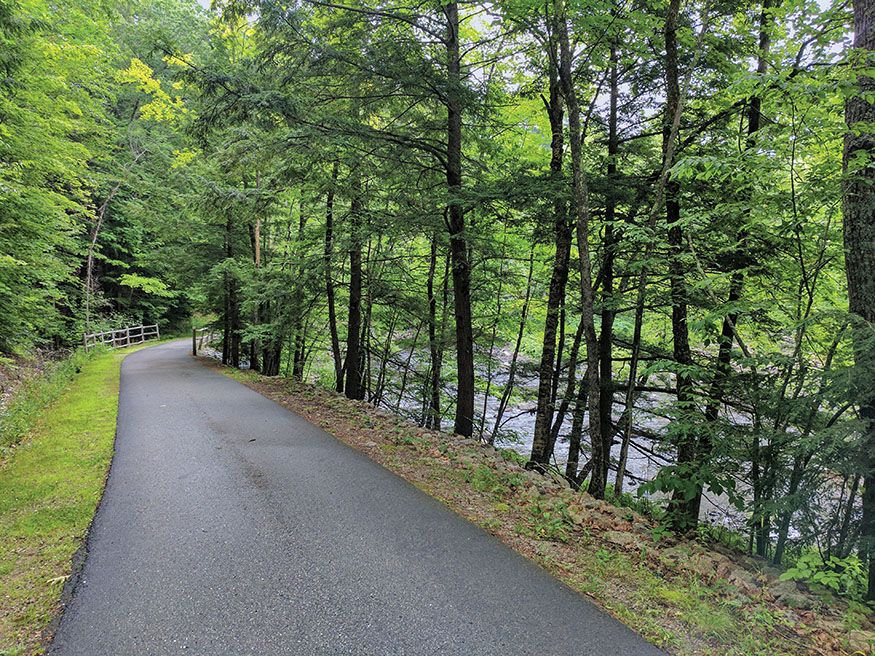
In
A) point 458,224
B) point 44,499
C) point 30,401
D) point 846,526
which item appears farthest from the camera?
point 30,401

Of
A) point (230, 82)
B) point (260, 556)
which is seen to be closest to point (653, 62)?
point (230, 82)

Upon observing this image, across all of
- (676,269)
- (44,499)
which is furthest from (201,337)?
(676,269)

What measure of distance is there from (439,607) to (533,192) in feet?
15.5

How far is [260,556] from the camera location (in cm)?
329

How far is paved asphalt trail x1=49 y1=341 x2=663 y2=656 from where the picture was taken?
2471 millimetres

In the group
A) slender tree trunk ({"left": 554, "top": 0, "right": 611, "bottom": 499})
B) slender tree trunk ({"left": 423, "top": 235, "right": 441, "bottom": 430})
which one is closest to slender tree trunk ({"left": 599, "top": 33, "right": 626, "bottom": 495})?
slender tree trunk ({"left": 554, "top": 0, "right": 611, "bottom": 499})

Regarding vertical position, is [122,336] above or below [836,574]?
below

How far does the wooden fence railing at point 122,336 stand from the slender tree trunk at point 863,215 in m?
22.3

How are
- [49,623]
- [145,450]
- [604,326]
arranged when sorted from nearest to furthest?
[49,623] → [145,450] → [604,326]

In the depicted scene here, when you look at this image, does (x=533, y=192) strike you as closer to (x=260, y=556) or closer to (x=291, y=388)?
(x=260, y=556)

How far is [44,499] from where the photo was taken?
165 inches

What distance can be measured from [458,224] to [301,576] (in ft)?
18.4

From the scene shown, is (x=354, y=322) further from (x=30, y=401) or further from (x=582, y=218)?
(x=30, y=401)

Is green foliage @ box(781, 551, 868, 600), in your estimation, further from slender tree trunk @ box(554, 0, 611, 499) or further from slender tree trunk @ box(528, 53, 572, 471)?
slender tree trunk @ box(528, 53, 572, 471)
